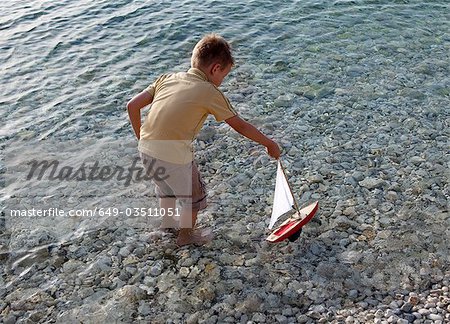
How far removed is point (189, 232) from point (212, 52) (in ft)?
7.50

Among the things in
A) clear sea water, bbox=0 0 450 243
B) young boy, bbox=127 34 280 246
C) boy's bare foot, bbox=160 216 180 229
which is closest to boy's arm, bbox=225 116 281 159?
young boy, bbox=127 34 280 246

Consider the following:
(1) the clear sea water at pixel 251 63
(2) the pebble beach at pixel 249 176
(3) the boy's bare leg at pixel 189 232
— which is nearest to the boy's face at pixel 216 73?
(3) the boy's bare leg at pixel 189 232

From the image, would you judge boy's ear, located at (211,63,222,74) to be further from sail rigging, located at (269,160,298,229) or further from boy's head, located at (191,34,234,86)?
sail rigging, located at (269,160,298,229)

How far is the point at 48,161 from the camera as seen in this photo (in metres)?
8.73

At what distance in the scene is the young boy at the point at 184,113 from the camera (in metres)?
5.59

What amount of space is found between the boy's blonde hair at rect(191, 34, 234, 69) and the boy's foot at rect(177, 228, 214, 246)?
2173 mm

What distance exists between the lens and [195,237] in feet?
22.3

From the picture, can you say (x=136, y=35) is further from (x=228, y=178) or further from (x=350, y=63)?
(x=228, y=178)

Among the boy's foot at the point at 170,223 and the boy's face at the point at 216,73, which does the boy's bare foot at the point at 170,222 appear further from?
the boy's face at the point at 216,73

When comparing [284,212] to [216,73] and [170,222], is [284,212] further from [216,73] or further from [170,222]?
[216,73]

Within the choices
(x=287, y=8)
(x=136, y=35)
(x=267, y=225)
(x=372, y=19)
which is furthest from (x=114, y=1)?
(x=267, y=225)

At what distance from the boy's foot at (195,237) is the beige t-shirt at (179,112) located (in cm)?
123

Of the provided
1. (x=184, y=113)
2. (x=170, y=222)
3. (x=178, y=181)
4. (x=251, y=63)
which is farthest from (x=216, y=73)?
(x=251, y=63)

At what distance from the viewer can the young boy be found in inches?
220
